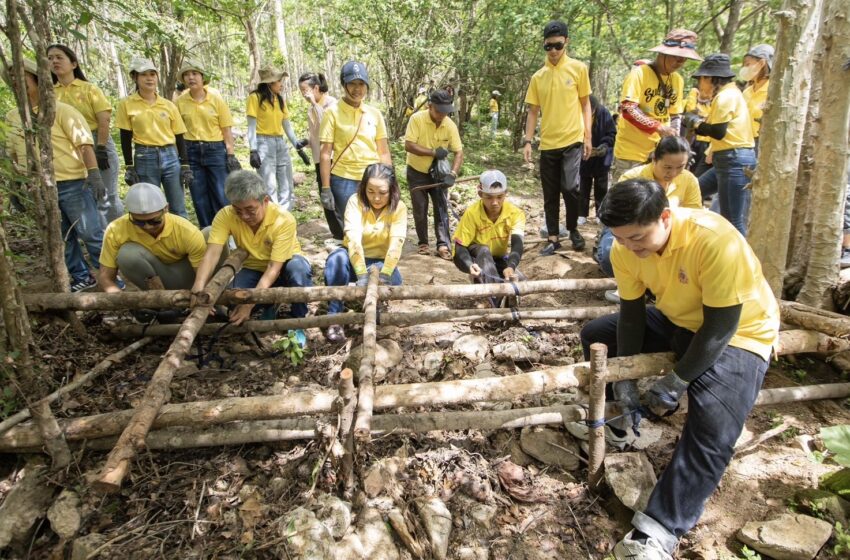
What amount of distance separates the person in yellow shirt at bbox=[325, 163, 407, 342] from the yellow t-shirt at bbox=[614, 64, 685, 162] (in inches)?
97.3

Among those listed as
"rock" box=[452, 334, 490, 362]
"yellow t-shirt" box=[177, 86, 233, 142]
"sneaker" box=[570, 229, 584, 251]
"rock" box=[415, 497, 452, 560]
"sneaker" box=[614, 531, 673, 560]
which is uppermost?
"yellow t-shirt" box=[177, 86, 233, 142]

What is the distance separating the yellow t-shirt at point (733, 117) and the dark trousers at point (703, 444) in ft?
9.22

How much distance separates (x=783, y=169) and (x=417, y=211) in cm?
401

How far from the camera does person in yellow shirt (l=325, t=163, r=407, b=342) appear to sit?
4.16 meters

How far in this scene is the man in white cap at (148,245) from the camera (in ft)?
12.4

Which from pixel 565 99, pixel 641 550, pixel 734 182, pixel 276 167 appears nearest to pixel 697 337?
pixel 641 550

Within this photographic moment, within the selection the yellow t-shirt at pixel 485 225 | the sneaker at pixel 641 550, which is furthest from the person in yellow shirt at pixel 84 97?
the sneaker at pixel 641 550

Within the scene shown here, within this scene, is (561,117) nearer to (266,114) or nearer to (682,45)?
(682,45)

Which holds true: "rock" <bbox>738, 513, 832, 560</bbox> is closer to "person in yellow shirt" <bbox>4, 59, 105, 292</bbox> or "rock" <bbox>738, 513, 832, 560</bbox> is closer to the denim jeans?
"person in yellow shirt" <bbox>4, 59, 105, 292</bbox>

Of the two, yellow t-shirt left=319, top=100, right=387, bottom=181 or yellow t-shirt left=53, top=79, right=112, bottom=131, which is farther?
yellow t-shirt left=319, top=100, right=387, bottom=181

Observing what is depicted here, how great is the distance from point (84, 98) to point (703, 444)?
6045 mm

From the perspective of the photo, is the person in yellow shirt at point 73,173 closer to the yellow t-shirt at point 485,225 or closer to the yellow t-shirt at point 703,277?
the yellow t-shirt at point 485,225

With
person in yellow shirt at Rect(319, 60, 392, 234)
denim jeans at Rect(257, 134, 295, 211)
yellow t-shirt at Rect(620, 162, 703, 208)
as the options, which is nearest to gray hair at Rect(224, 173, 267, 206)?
person in yellow shirt at Rect(319, 60, 392, 234)

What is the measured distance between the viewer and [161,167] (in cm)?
532
